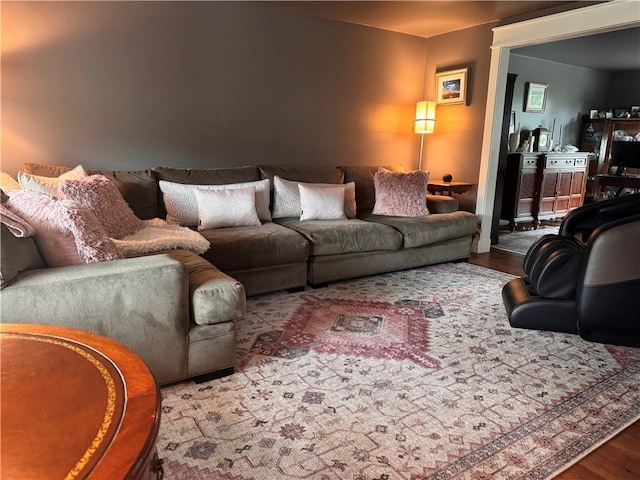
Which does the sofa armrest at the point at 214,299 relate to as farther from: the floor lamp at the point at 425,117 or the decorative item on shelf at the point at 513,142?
the decorative item on shelf at the point at 513,142

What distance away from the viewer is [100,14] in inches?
131

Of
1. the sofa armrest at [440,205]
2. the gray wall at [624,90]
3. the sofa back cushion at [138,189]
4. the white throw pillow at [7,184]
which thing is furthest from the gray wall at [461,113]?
the gray wall at [624,90]

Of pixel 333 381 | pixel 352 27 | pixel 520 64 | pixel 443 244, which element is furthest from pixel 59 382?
pixel 520 64

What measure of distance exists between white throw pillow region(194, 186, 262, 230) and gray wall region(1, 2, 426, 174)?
726 mm

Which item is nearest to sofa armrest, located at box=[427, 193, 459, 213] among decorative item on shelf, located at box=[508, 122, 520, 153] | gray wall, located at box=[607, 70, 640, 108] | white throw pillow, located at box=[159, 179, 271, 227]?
white throw pillow, located at box=[159, 179, 271, 227]

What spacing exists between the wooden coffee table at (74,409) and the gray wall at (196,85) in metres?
2.85

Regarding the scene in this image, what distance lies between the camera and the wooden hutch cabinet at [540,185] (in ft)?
20.0

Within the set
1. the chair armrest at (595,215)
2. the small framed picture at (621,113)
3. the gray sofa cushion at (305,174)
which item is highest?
the small framed picture at (621,113)

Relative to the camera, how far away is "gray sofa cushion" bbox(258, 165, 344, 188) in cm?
387

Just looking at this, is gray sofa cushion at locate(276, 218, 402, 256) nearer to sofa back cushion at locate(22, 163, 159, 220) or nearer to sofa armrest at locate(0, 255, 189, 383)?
sofa back cushion at locate(22, 163, 159, 220)

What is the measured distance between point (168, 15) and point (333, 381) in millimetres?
3192

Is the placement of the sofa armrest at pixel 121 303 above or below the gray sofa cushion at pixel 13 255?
below

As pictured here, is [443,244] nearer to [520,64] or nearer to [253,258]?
[253,258]

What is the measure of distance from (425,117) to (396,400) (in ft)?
12.0
